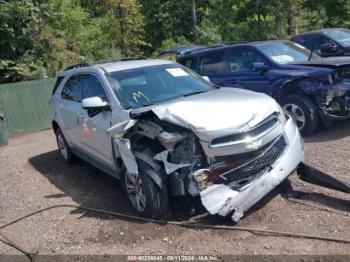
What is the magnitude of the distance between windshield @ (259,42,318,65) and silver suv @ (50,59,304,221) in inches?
105

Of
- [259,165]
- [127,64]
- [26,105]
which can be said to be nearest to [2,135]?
[26,105]

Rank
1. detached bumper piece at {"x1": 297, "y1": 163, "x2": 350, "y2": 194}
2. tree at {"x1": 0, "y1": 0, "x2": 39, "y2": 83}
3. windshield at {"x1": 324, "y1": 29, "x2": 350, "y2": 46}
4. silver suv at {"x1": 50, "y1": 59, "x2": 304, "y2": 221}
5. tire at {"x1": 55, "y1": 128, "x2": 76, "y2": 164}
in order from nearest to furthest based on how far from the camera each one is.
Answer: silver suv at {"x1": 50, "y1": 59, "x2": 304, "y2": 221}
detached bumper piece at {"x1": 297, "y1": 163, "x2": 350, "y2": 194}
tire at {"x1": 55, "y1": 128, "x2": 76, "y2": 164}
windshield at {"x1": 324, "y1": 29, "x2": 350, "y2": 46}
tree at {"x1": 0, "y1": 0, "x2": 39, "y2": 83}

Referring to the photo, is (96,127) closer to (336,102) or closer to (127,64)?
(127,64)

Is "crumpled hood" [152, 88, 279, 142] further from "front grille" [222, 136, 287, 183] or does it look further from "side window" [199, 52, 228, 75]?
"side window" [199, 52, 228, 75]

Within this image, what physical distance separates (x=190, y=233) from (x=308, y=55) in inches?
218

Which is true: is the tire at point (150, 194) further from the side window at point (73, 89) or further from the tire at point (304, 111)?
the tire at point (304, 111)

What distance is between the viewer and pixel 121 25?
25.4 m

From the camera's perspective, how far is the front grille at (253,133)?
4.78m

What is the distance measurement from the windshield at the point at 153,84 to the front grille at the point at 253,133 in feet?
4.32

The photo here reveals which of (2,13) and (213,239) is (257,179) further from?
(2,13)

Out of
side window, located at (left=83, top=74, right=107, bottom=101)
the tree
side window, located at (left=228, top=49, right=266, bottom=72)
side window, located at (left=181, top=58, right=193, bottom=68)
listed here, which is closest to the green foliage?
the tree

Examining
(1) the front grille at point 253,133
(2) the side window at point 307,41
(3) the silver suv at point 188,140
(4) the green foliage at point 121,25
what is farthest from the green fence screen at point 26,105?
(1) the front grille at point 253,133

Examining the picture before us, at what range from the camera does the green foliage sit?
1600 cm

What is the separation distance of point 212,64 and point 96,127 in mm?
3980
